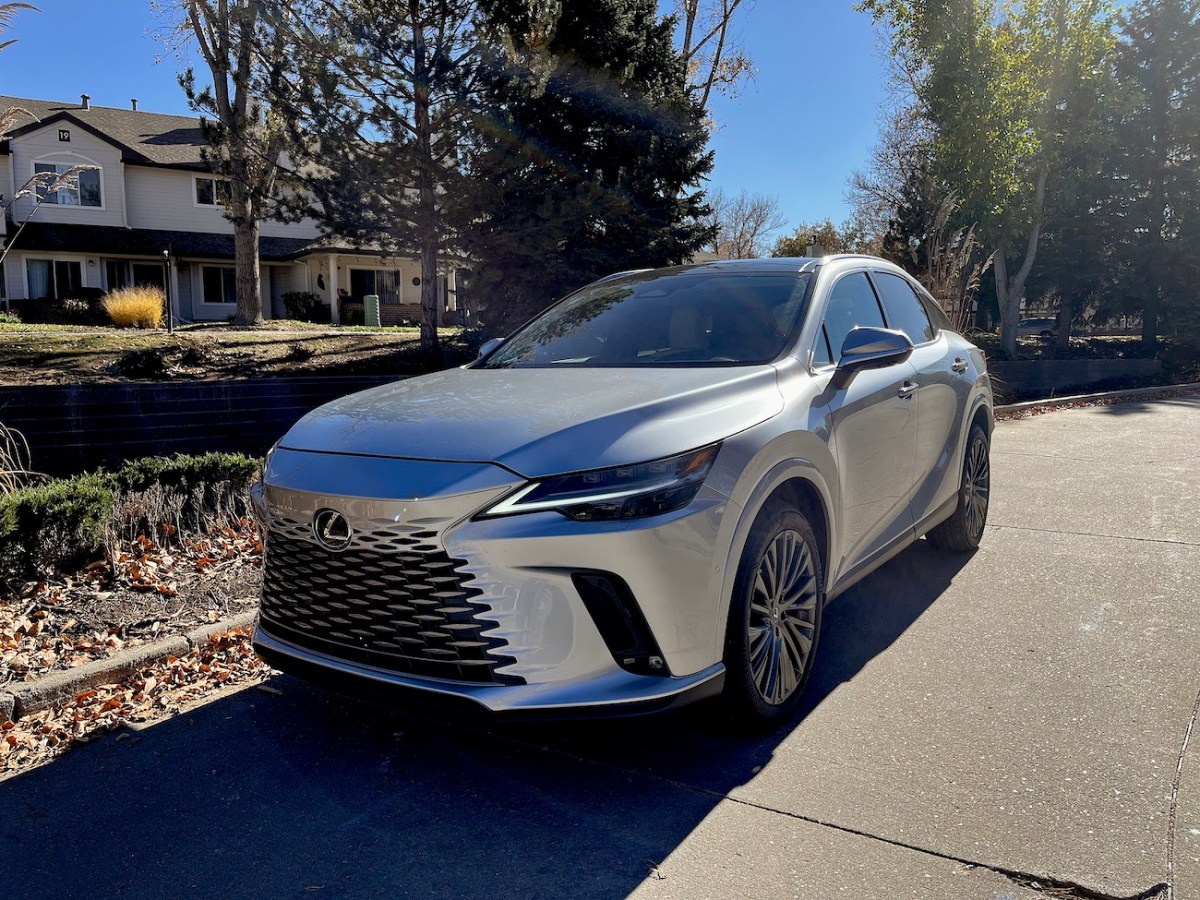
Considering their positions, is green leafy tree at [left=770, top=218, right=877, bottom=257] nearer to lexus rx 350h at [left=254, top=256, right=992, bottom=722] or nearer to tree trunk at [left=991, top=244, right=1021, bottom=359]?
tree trunk at [left=991, top=244, right=1021, bottom=359]

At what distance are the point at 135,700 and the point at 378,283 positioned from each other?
32663 millimetres

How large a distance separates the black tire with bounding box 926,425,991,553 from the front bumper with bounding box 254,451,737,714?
3.20 metres

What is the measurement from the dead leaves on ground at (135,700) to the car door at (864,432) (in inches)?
111

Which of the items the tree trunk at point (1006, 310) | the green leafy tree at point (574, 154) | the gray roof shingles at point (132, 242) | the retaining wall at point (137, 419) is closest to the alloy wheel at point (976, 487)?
the retaining wall at point (137, 419)

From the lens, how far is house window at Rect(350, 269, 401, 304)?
34.7 meters

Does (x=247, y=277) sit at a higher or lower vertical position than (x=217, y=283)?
lower

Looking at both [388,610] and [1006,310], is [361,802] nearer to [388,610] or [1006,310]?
[388,610]

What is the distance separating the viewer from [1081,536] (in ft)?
21.6

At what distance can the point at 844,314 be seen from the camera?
463cm

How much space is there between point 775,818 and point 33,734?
9.76 feet

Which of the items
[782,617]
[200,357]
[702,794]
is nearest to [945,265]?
[200,357]

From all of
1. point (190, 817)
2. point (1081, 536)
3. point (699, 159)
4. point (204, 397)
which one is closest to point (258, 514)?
point (190, 817)

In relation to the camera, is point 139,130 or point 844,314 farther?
point 139,130

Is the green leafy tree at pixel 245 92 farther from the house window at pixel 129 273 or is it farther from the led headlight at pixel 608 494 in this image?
the house window at pixel 129 273
